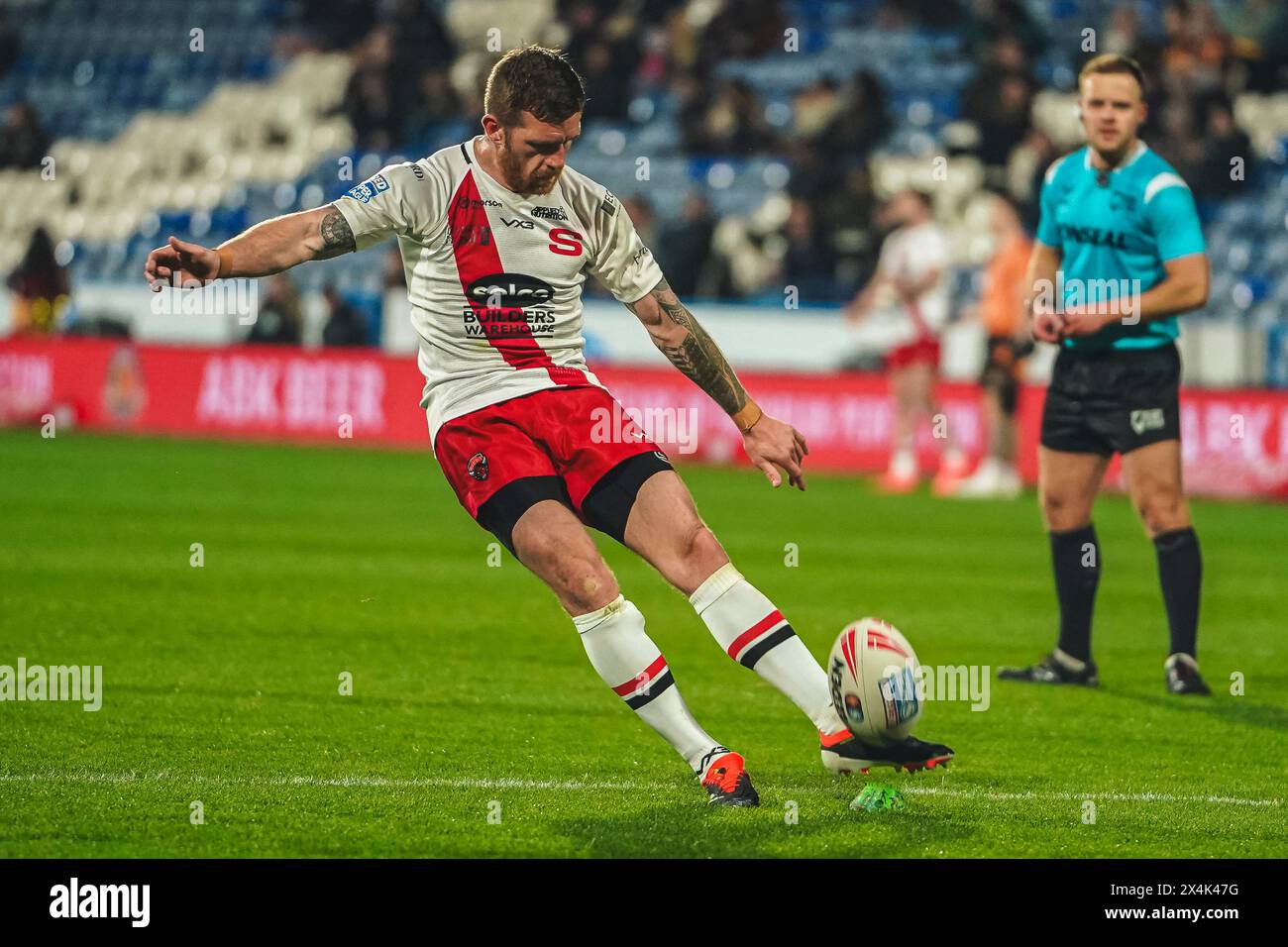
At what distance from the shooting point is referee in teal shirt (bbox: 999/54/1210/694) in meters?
7.98

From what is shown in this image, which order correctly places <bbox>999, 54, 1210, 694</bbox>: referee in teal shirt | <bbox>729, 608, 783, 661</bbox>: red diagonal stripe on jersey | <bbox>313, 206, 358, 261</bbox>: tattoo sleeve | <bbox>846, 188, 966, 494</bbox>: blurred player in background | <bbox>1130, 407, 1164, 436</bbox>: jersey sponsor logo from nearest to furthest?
<bbox>313, 206, 358, 261</bbox>: tattoo sleeve < <bbox>729, 608, 783, 661</bbox>: red diagonal stripe on jersey < <bbox>999, 54, 1210, 694</bbox>: referee in teal shirt < <bbox>1130, 407, 1164, 436</bbox>: jersey sponsor logo < <bbox>846, 188, 966, 494</bbox>: blurred player in background

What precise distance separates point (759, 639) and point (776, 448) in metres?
0.60

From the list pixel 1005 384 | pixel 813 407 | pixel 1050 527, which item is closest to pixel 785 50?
pixel 813 407

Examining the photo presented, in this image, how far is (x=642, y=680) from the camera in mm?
5816

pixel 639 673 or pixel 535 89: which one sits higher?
pixel 535 89

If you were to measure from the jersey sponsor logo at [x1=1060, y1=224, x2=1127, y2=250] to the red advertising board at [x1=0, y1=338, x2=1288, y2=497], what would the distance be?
30.0 feet

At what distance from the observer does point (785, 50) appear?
24.6 metres

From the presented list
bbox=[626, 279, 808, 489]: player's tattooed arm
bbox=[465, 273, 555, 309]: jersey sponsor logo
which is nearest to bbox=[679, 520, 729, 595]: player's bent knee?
bbox=[626, 279, 808, 489]: player's tattooed arm

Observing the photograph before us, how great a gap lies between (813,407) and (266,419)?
20.5 ft

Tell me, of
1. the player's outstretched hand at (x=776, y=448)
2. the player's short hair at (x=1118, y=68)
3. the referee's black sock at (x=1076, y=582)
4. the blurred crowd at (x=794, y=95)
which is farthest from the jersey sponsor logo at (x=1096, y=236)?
the blurred crowd at (x=794, y=95)

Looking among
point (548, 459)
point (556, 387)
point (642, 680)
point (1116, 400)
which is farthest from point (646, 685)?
point (1116, 400)

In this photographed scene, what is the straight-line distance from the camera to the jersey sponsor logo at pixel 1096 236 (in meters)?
8.17

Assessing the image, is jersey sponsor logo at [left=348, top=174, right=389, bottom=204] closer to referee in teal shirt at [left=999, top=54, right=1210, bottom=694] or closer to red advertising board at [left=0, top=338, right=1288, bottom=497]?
referee in teal shirt at [left=999, top=54, right=1210, bottom=694]

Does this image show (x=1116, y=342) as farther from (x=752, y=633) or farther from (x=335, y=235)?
(x=335, y=235)
